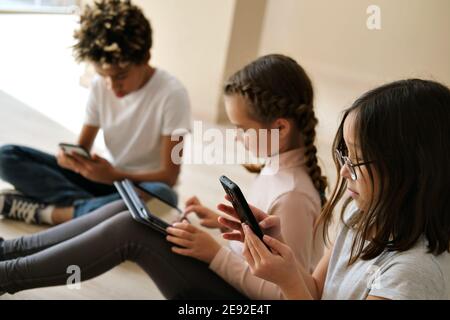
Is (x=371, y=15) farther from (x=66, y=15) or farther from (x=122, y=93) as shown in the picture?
(x=66, y=15)

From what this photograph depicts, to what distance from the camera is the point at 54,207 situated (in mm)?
1566

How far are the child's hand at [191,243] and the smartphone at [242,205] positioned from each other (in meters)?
0.16

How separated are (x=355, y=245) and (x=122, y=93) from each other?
918mm

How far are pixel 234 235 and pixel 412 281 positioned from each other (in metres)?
0.35

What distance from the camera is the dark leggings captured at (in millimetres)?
980

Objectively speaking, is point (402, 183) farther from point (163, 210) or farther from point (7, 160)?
point (7, 160)

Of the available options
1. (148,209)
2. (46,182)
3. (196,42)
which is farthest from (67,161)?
(196,42)

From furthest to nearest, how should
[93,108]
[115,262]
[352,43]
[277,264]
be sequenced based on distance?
[352,43]
[93,108]
[115,262]
[277,264]

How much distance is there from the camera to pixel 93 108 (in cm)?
161

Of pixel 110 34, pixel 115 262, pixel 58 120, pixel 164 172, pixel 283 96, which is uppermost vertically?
pixel 110 34

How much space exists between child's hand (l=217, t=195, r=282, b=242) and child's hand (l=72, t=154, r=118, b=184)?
62 cm

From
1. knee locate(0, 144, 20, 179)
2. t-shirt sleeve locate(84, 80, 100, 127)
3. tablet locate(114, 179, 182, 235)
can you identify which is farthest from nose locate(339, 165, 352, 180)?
knee locate(0, 144, 20, 179)

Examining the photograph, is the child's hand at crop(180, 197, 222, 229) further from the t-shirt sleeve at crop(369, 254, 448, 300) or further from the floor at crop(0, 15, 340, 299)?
the t-shirt sleeve at crop(369, 254, 448, 300)

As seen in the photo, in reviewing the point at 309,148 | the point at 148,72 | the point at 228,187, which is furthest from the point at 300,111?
the point at 148,72
